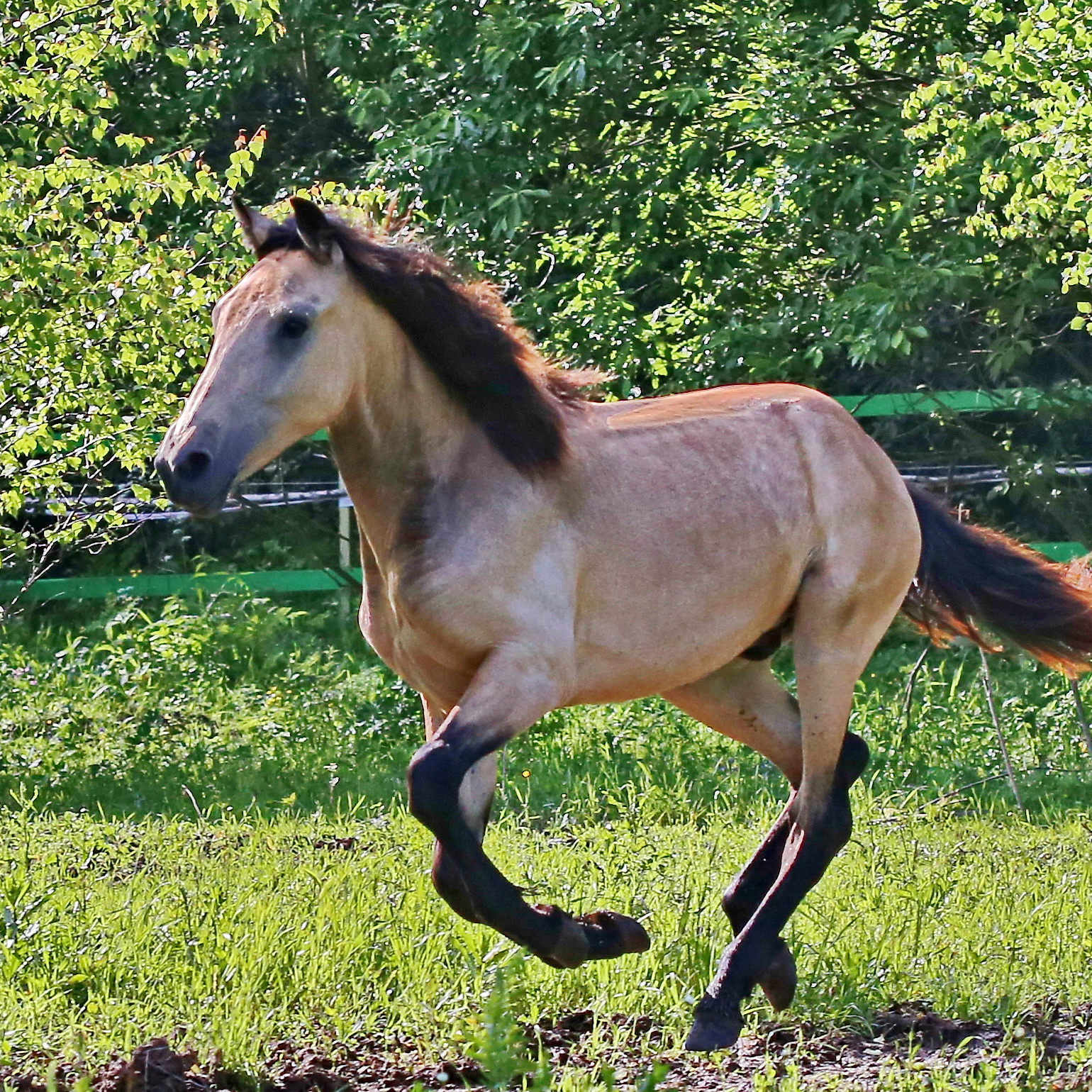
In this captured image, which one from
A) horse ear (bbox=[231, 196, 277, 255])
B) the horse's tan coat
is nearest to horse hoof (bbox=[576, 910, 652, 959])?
the horse's tan coat

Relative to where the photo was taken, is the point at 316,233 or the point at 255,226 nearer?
the point at 316,233

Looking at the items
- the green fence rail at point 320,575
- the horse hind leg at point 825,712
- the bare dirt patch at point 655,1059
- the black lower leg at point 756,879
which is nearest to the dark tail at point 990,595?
the horse hind leg at point 825,712

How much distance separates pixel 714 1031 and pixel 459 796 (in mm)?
907

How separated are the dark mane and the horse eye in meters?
0.24

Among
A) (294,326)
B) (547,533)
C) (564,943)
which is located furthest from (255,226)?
→ (564,943)

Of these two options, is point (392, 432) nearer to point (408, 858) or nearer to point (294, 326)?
point (294, 326)

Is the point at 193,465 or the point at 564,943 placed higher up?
the point at 193,465

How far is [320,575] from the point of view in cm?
1176

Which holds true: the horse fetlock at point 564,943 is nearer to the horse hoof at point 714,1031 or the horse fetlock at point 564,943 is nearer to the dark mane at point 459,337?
the horse hoof at point 714,1031

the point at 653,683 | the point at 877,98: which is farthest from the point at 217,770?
the point at 877,98

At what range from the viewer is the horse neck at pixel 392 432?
12.8 ft

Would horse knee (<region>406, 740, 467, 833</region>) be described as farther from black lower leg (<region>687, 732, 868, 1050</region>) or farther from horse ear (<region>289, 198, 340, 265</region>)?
horse ear (<region>289, 198, 340, 265</region>)

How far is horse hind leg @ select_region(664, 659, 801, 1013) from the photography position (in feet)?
15.2

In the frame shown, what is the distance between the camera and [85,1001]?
4285 millimetres
